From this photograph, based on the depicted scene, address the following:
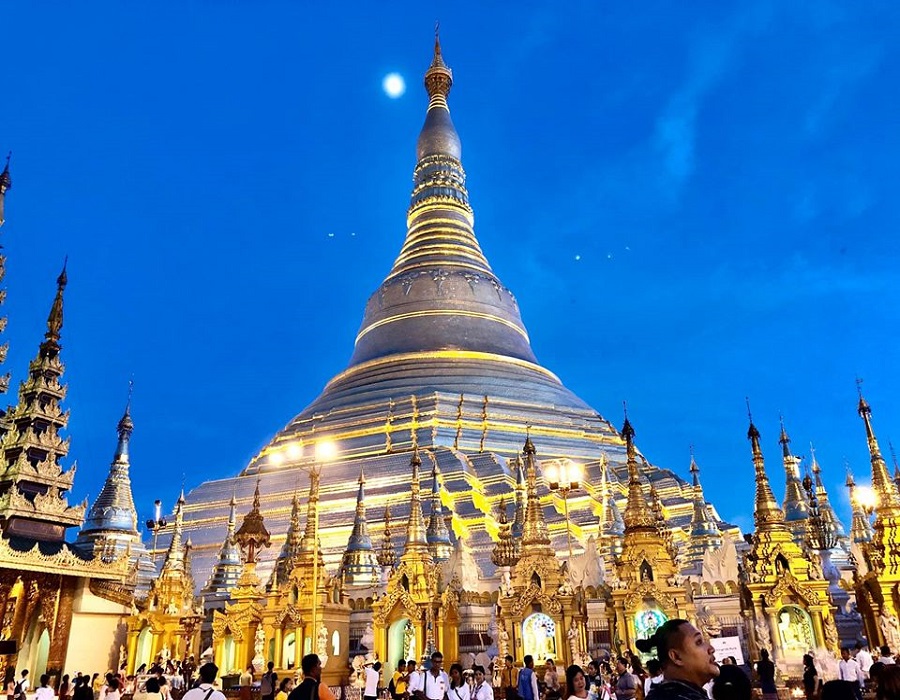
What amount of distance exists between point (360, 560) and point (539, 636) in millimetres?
8816

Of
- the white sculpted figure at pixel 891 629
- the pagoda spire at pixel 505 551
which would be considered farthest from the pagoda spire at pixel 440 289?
the white sculpted figure at pixel 891 629

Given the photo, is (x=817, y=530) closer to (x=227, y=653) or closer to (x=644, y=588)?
(x=644, y=588)

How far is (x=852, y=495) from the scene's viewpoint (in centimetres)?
3069

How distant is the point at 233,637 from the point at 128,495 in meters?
17.1

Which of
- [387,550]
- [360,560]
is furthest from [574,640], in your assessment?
[387,550]

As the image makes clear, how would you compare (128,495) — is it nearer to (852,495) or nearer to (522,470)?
(522,470)

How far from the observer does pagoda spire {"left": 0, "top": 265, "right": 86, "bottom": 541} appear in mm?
18578

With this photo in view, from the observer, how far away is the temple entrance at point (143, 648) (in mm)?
20141

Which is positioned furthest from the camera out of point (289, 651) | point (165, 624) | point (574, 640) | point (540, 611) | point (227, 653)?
point (165, 624)

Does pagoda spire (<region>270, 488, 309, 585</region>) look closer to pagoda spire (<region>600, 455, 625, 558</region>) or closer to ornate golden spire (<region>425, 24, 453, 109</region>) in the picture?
pagoda spire (<region>600, 455, 625, 558</region>)

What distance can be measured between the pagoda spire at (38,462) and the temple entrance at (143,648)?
3.43 metres

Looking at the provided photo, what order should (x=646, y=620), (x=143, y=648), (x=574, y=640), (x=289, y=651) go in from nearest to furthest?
(x=646, y=620) → (x=574, y=640) → (x=289, y=651) → (x=143, y=648)

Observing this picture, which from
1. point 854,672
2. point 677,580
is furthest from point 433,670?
point 677,580

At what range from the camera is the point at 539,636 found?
15.8 m
